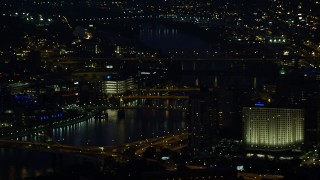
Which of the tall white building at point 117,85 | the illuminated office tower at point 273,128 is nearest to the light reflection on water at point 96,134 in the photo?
the illuminated office tower at point 273,128

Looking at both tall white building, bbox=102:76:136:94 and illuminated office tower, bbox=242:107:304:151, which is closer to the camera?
illuminated office tower, bbox=242:107:304:151

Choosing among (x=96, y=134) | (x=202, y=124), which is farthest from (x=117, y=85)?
(x=202, y=124)

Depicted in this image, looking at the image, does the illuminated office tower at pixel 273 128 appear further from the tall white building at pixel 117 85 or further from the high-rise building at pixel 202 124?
the tall white building at pixel 117 85

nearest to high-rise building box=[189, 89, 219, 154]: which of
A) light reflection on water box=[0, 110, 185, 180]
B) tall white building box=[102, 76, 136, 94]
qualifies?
light reflection on water box=[0, 110, 185, 180]

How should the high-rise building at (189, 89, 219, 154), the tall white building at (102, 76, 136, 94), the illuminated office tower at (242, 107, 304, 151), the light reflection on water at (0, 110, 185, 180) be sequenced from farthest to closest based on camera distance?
the tall white building at (102, 76, 136, 94)
the illuminated office tower at (242, 107, 304, 151)
the high-rise building at (189, 89, 219, 154)
the light reflection on water at (0, 110, 185, 180)

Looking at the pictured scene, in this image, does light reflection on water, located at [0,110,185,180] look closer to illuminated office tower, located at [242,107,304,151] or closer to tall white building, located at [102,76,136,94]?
illuminated office tower, located at [242,107,304,151]

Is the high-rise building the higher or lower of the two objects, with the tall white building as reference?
lower
